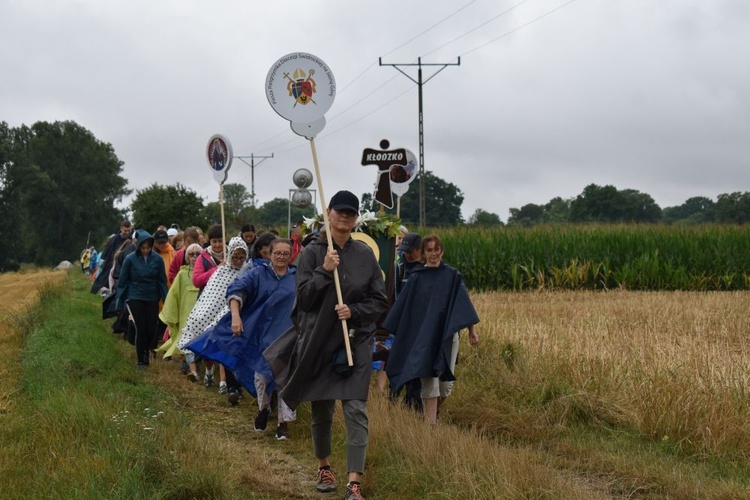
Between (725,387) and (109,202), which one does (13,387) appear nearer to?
(725,387)

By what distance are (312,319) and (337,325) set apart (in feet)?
0.59

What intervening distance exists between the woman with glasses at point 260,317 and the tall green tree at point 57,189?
83.8 meters

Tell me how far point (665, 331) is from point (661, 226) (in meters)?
15.4

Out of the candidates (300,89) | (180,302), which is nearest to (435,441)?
(300,89)

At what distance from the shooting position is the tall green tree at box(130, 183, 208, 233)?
4350cm

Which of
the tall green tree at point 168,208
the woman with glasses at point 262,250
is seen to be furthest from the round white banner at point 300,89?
the tall green tree at point 168,208

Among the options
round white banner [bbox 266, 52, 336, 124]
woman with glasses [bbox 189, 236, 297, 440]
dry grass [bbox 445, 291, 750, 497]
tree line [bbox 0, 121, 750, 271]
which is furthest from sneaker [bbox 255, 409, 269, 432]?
tree line [bbox 0, 121, 750, 271]

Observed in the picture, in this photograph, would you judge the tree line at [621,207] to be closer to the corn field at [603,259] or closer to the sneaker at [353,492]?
the corn field at [603,259]

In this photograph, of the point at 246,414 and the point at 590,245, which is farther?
the point at 590,245

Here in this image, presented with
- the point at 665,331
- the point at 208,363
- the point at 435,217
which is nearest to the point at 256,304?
the point at 208,363

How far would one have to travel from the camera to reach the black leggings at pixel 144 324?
40.8 ft

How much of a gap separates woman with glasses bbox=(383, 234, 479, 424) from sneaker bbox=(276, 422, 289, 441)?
101 cm

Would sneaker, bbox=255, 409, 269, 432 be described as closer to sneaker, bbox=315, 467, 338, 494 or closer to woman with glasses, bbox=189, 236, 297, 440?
woman with glasses, bbox=189, 236, 297, 440

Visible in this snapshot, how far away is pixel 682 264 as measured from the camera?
83.3 ft
